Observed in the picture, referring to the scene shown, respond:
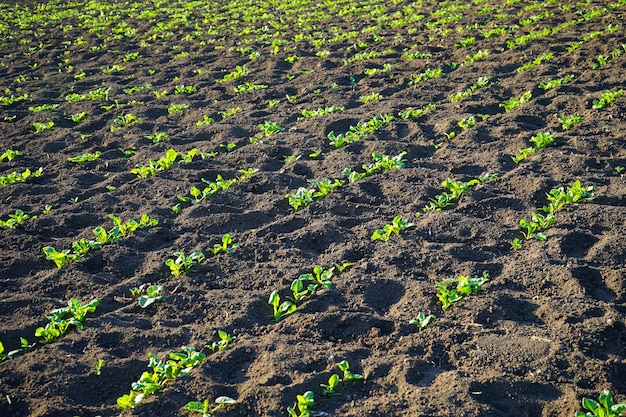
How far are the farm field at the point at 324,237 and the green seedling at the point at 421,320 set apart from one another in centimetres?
1

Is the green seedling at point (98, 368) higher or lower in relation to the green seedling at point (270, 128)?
lower

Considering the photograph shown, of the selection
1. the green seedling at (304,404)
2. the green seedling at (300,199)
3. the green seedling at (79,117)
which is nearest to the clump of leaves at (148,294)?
the green seedling at (304,404)

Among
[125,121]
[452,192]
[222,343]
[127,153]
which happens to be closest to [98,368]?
[222,343]

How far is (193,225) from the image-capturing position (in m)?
5.02

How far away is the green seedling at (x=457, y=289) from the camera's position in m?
3.79

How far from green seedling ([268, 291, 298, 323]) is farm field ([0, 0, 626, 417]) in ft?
0.16

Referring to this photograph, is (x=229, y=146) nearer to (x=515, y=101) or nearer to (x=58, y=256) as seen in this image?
(x=58, y=256)

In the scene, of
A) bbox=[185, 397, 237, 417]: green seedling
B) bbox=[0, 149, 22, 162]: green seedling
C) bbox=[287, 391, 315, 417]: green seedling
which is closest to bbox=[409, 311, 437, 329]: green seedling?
bbox=[287, 391, 315, 417]: green seedling

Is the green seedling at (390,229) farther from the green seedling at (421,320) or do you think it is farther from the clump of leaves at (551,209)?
the green seedling at (421,320)

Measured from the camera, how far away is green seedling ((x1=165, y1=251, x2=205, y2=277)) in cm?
433

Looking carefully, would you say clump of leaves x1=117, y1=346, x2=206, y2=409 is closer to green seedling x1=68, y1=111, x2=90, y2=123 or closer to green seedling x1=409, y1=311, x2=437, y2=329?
green seedling x1=409, y1=311, x2=437, y2=329

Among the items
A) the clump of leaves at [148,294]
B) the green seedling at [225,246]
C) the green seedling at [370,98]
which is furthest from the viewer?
the green seedling at [370,98]

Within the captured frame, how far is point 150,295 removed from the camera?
158 inches

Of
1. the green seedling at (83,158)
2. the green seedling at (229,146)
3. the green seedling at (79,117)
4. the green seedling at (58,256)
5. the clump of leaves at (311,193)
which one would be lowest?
the clump of leaves at (311,193)
